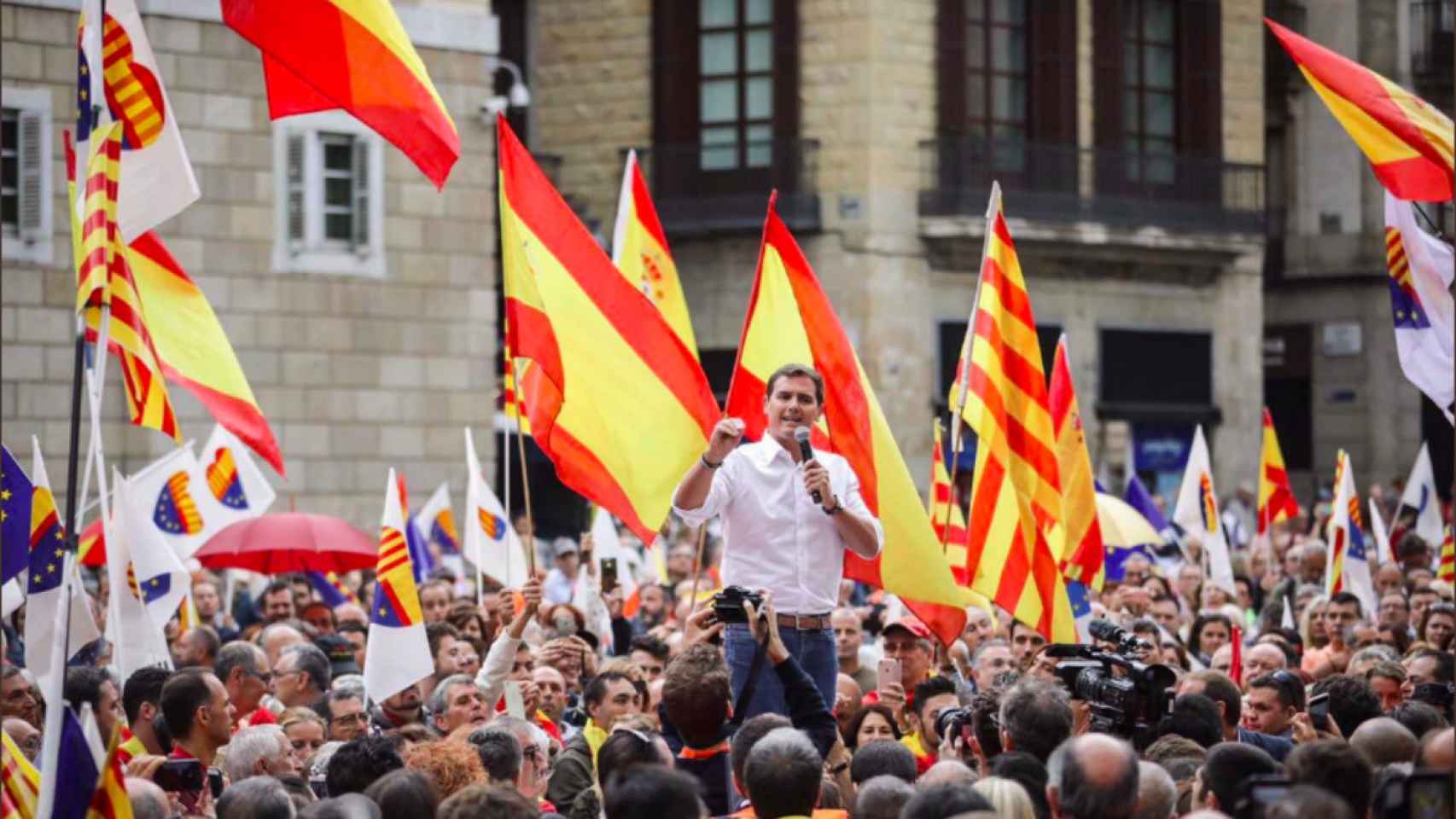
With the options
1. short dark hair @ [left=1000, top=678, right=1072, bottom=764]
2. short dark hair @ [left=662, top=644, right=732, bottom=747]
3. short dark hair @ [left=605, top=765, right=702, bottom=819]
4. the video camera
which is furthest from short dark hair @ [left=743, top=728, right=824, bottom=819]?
the video camera

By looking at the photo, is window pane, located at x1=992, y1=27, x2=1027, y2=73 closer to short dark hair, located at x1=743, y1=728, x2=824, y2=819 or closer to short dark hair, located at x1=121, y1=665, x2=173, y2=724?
short dark hair, located at x1=121, y1=665, x2=173, y2=724

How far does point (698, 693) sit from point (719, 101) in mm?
26144

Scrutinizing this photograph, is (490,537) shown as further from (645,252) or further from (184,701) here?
(184,701)

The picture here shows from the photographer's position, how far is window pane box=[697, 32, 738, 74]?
34.0 metres

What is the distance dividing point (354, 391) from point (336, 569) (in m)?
9.86

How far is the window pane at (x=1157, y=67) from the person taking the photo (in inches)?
1441

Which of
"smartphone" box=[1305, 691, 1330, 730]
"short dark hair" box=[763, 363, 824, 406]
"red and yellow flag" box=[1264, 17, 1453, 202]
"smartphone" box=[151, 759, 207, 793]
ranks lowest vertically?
"smartphone" box=[1305, 691, 1330, 730]

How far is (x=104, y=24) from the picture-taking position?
11078 mm

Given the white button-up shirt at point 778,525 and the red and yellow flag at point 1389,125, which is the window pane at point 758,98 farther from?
the white button-up shirt at point 778,525

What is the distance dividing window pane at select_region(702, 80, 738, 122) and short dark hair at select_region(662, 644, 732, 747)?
2588 centimetres

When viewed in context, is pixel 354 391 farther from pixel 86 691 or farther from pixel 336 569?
pixel 86 691

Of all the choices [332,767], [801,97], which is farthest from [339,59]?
[801,97]

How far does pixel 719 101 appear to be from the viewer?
3403cm

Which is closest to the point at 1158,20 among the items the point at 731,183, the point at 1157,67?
the point at 1157,67
